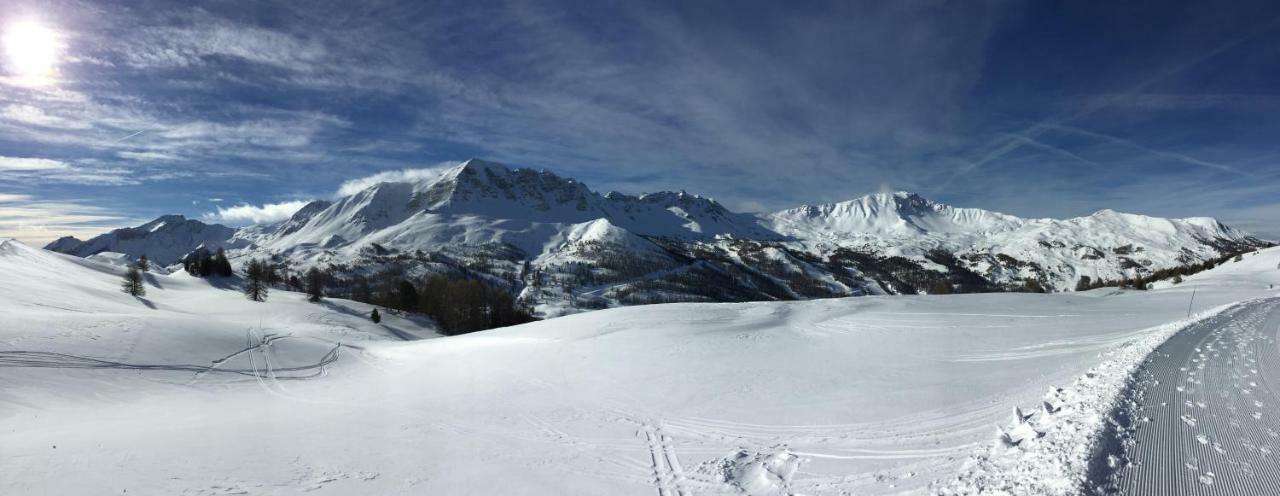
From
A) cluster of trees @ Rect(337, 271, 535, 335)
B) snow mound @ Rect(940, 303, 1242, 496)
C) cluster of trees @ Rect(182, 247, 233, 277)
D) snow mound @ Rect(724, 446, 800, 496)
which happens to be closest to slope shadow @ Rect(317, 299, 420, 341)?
cluster of trees @ Rect(337, 271, 535, 335)

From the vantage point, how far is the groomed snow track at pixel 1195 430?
269 inches

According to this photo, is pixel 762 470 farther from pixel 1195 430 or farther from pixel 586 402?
pixel 586 402

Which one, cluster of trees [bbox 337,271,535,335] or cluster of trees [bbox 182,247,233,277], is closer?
cluster of trees [bbox 337,271,535,335]

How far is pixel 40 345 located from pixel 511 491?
26.8 m

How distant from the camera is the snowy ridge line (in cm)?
699

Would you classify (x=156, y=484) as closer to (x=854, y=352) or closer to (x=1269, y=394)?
(x=854, y=352)

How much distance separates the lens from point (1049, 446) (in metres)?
7.96

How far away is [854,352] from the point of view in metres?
21.3

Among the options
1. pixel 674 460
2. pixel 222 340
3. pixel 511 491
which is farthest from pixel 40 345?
pixel 674 460

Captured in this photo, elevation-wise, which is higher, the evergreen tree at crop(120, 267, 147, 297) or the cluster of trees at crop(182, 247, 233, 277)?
the cluster of trees at crop(182, 247, 233, 277)

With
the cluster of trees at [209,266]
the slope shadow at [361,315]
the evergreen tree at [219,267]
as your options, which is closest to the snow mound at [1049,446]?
the slope shadow at [361,315]

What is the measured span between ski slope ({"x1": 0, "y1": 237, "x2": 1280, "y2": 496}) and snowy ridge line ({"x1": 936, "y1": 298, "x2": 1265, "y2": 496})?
83mm

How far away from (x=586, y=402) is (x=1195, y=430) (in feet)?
48.5

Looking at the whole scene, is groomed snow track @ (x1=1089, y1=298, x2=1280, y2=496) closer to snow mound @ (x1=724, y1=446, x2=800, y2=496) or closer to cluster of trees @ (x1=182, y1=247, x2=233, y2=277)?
snow mound @ (x1=724, y1=446, x2=800, y2=496)
